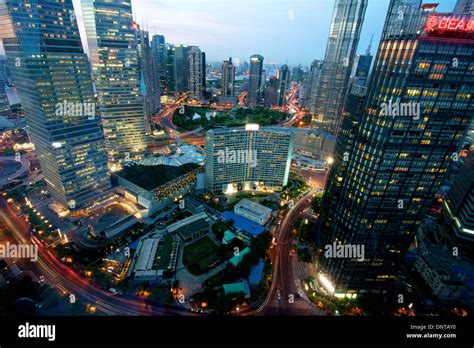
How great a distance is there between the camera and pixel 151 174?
8506 centimetres

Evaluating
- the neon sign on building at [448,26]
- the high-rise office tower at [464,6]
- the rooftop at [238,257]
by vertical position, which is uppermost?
the high-rise office tower at [464,6]

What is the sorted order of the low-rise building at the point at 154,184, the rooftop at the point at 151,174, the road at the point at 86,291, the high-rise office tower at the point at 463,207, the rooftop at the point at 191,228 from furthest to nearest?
the rooftop at the point at 151,174, the low-rise building at the point at 154,184, the rooftop at the point at 191,228, the high-rise office tower at the point at 463,207, the road at the point at 86,291

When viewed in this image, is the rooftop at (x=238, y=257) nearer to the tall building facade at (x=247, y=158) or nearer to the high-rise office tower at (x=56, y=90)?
the tall building facade at (x=247, y=158)

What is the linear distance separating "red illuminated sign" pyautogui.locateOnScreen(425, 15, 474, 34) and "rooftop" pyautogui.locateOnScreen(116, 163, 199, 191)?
248ft

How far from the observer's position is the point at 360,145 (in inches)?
1839

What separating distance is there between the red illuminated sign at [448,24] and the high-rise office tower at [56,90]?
256ft

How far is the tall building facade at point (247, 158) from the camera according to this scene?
86875 millimetres

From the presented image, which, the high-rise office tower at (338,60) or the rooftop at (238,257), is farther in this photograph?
the high-rise office tower at (338,60)

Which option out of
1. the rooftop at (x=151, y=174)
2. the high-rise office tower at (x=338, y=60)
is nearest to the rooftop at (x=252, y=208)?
the rooftop at (x=151, y=174)

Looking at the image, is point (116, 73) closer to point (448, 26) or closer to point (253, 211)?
point (253, 211)

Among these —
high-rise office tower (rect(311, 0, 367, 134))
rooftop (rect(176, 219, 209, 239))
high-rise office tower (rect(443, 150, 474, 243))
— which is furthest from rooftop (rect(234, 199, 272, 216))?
high-rise office tower (rect(311, 0, 367, 134))

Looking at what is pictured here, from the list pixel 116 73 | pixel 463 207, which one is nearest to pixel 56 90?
pixel 116 73

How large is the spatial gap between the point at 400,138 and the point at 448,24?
17255 millimetres

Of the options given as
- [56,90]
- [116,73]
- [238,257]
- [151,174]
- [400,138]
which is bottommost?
[238,257]
